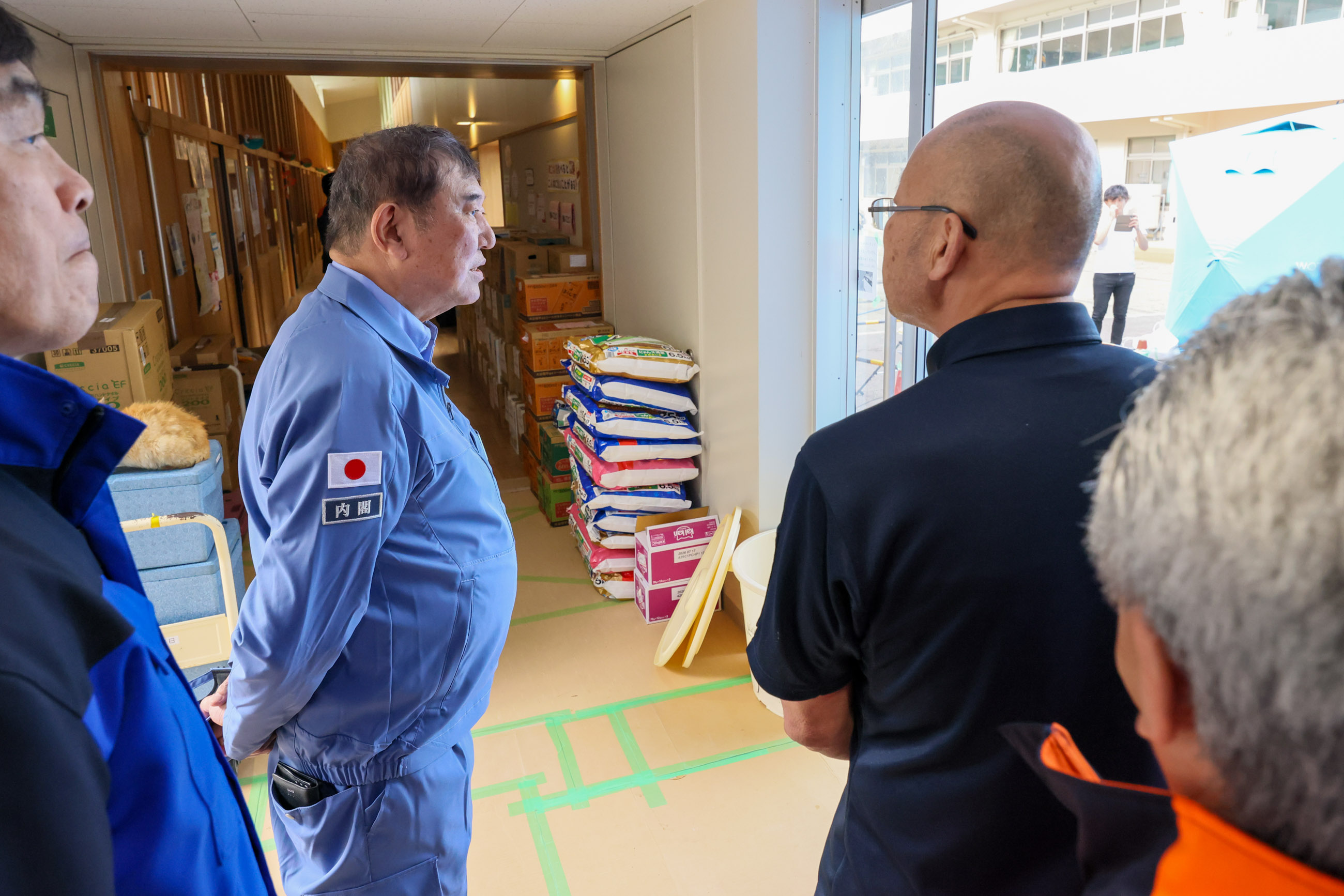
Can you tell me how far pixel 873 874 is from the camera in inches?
46.4

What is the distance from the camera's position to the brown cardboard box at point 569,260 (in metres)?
5.38

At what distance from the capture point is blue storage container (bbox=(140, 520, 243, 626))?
→ 2951 mm

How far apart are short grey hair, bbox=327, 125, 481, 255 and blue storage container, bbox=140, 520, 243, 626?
70.2 inches

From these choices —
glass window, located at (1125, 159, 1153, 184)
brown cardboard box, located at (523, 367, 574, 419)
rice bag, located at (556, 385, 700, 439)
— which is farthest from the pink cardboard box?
glass window, located at (1125, 159, 1153, 184)

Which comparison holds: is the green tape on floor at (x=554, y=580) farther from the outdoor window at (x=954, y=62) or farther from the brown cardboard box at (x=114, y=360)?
the outdoor window at (x=954, y=62)

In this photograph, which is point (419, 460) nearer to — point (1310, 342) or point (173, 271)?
point (1310, 342)

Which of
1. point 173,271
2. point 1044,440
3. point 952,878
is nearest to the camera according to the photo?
point 1044,440

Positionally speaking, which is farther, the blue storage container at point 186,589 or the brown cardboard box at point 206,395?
the brown cardboard box at point 206,395

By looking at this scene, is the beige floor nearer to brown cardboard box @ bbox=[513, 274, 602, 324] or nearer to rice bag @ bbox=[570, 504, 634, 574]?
rice bag @ bbox=[570, 504, 634, 574]

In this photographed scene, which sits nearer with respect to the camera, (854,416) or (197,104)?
(854,416)

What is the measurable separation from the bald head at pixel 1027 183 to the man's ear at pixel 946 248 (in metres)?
0.02

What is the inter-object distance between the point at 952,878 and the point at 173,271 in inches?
245

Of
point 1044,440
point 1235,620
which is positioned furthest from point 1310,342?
point 1044,440

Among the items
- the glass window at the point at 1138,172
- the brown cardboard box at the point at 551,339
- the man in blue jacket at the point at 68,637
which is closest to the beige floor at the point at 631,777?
the brown cardboard box at the point at 551,339
